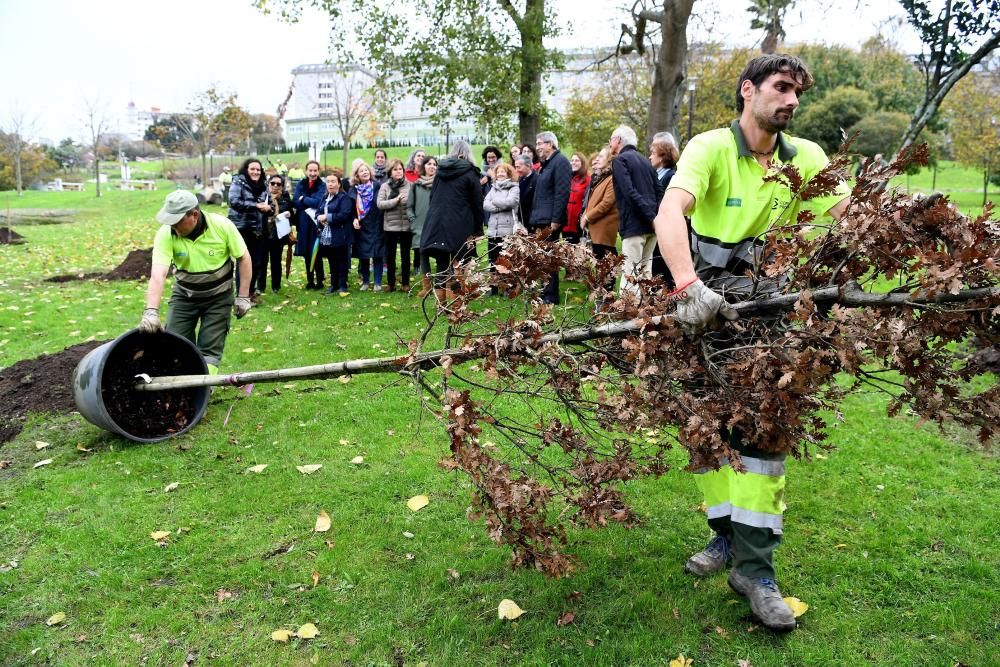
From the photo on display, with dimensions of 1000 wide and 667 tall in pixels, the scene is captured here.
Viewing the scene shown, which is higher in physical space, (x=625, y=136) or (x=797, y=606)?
(x=625, y=136)

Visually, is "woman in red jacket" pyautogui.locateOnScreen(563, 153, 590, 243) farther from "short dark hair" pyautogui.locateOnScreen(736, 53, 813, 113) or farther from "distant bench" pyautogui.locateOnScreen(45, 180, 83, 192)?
"distant bench" pyautogui.locateOnScreen(45, 180, 83, 192)

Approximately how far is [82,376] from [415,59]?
515 inches

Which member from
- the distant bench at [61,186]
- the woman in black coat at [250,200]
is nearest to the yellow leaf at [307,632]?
the woman in black coat at [250,200]

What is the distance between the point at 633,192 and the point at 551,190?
1.72 m

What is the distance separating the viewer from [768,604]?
320 cm

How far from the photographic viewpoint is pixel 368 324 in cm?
911

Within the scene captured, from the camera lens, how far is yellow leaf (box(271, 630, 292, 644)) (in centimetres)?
332

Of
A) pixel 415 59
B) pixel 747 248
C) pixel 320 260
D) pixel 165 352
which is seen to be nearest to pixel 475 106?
pixel 415 59

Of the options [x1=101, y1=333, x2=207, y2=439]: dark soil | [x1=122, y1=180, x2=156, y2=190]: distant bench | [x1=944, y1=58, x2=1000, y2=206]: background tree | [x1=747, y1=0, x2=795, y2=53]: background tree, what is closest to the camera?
[x1=101, y1=333, x2=207, y2=439]: dark soil

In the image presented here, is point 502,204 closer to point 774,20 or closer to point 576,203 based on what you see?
point 576,203

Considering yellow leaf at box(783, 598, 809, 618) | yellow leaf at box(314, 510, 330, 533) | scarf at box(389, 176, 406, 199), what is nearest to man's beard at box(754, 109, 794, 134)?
yellow leaf at box(783, 598, 809, 618)

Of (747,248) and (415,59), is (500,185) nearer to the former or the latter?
(747,248)

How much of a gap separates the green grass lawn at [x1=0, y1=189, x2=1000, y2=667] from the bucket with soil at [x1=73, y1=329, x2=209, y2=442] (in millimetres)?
219

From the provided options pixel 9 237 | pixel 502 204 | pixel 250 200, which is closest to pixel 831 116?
pixel 502 204
